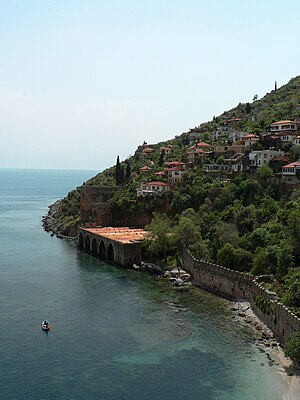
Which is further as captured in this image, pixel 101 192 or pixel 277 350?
pixel 101 192

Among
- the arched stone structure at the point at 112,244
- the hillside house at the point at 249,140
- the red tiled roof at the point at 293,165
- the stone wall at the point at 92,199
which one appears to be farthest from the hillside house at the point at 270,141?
the stone wall at the point at 92,199

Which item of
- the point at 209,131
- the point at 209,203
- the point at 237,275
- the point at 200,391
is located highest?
the point at 209,131

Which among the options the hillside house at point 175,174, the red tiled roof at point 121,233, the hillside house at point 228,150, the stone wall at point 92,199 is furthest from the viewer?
the stone wall at point 92,199

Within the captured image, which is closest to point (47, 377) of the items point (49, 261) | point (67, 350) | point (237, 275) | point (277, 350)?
point (67, 350)

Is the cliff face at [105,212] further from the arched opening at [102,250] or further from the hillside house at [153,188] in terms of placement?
the arched opening at [102,250]

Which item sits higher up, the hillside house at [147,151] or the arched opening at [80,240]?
the hillside house at [147,151]

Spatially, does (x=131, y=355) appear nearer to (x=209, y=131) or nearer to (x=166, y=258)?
(x=166, y=258)

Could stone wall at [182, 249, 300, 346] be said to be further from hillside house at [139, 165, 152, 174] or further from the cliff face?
hillside house at [139, 165, 152, 174]
